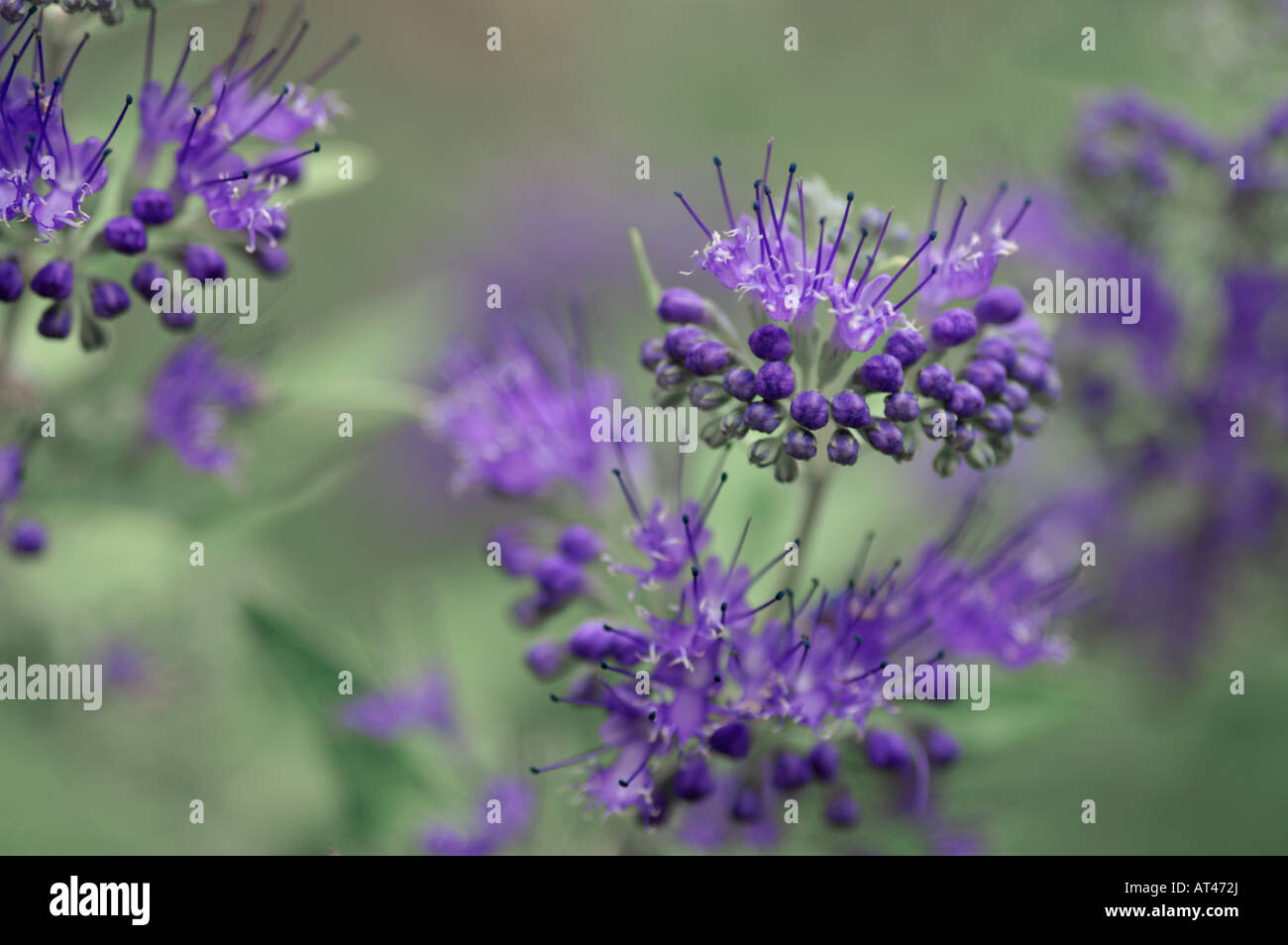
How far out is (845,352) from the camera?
2594 millimetres

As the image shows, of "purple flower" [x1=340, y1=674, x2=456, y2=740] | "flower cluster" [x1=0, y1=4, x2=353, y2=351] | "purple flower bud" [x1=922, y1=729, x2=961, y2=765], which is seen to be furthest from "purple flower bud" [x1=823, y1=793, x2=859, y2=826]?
"flower cluster" [x1=0, y1=4, x2=353, y2=351]

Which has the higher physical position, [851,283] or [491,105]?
[491,105]

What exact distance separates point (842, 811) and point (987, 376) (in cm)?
107

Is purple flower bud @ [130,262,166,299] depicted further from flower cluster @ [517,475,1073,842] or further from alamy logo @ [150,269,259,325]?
flower cluster @ [517,475,1073,842]

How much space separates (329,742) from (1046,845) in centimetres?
258

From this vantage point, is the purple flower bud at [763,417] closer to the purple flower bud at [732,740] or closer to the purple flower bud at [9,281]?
the purple flower bud at [732,740]

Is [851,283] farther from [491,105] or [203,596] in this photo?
[491,105]

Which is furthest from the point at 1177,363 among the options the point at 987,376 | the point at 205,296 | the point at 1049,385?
the point at 205,296

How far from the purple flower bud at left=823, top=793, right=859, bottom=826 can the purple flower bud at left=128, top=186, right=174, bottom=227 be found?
2.08 metres

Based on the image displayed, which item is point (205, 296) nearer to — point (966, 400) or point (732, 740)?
point (732, 740)

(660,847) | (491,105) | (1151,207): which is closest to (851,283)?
(660,847)

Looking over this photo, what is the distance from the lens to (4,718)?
4523 millimetres

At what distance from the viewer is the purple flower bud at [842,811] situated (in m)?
2.82

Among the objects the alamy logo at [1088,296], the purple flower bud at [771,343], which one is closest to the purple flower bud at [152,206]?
the purple flower bud at [771,343]
